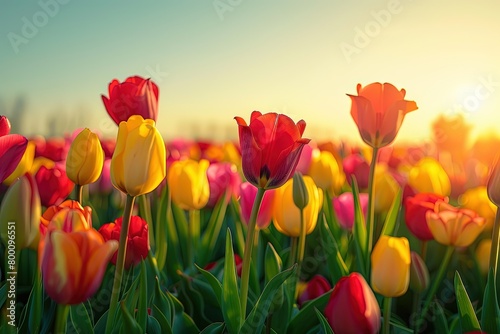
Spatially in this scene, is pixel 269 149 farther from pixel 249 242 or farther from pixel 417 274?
pixel 417 274

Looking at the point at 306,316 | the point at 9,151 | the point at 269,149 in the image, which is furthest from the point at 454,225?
the point at 9,151

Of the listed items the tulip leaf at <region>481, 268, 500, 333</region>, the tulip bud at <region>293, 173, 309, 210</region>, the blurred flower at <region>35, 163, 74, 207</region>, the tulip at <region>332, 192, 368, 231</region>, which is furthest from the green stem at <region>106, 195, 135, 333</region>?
the tulip at <region>332, 192, 368, 231</region>

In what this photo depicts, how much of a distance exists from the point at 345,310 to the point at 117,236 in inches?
18.5

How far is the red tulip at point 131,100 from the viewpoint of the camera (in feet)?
4.14

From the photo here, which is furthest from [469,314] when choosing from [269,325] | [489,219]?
[489,219]

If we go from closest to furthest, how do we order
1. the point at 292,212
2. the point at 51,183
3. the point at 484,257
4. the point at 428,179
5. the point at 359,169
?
the point at 292,212, the point at 51,183, the point at 484,257, the point at 428,179, the point at 359,169

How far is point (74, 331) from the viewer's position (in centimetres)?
94

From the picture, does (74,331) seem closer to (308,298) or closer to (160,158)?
(160,158)

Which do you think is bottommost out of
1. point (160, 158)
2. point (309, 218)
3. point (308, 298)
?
point (308, 298)

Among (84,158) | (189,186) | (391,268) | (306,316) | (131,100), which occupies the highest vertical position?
(131,100)

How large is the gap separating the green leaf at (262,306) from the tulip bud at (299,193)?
0.95ft

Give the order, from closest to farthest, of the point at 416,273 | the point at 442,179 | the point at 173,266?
the point at 416,273 → the point at 173,266 → the point at 442,179

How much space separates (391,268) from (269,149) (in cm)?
35

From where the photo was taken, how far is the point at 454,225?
4.25 ft
